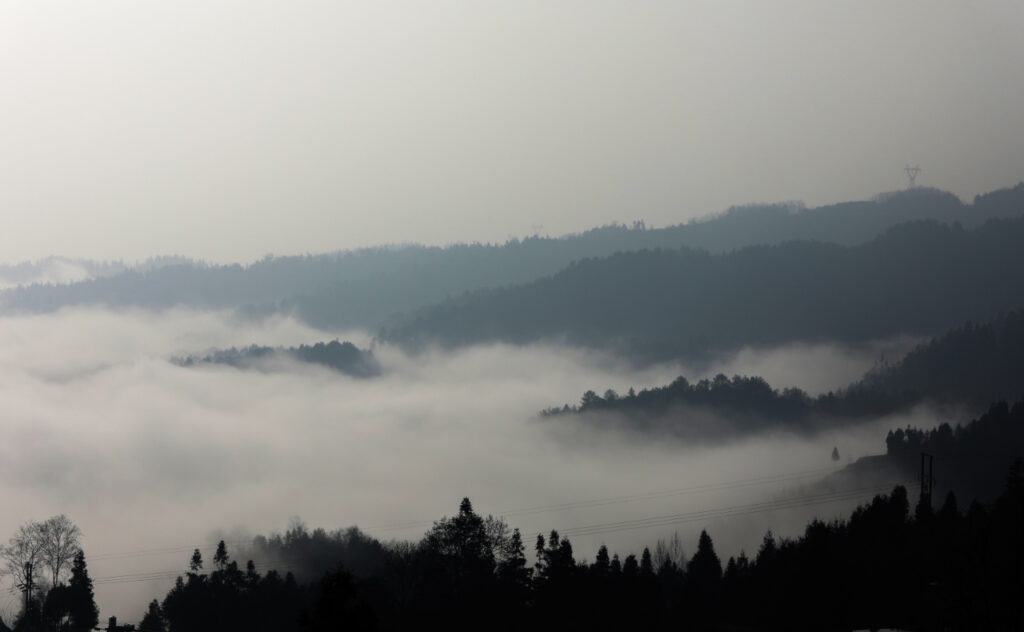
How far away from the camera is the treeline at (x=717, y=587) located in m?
78.8

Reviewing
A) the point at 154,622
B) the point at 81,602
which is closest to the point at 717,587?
the point at 154,622

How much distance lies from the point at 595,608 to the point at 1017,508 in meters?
27.4

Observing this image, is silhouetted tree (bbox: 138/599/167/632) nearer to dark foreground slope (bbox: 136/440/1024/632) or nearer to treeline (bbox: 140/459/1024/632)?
treeline (bbox: 140/459/1024/632)

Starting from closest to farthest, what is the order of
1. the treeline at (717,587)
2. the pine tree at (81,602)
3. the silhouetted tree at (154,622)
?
1. the treeline at (717,587)
2. the pine tree at (81,602)
3. the silhouetted tree at (154,622)

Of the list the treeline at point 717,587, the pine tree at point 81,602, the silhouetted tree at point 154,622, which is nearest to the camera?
the treeline at point 717,587

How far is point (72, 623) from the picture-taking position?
10631 cm

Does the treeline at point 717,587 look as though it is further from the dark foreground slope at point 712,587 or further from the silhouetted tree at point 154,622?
the silhouetted tree at point 154,622

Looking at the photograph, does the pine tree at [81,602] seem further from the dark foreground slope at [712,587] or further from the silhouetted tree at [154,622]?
the dark foreground slope at [712,587]

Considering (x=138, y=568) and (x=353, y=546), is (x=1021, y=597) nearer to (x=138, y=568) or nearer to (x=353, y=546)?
(x=353, y=546)

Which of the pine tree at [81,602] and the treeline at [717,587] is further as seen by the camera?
the pine tree at [81,602]

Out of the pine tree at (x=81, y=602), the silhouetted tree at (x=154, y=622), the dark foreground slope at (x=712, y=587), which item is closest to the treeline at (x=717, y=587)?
the dark foreground slope at (x=712, y=587)

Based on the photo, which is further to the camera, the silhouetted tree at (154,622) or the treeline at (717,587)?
the silhouetted tree at (154,622)

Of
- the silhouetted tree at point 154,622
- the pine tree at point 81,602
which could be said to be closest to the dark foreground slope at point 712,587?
the silhouetted tree at point 154,622

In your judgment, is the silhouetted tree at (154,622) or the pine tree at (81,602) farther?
the silhouetted tree at (154,622)
